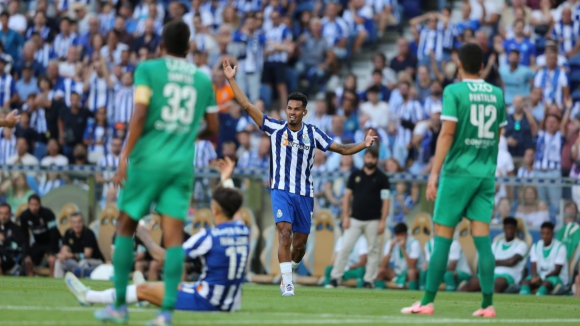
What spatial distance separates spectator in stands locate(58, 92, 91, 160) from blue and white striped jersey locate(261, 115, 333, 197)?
11.4 m

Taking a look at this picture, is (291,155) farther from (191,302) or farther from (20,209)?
(20,209)

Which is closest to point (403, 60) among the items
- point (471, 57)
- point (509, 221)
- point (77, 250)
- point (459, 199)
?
point (509, 221)

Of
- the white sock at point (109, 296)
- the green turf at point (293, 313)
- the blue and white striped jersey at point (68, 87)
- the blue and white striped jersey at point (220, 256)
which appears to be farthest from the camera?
the blue and white striped jersey at point (68, 87)

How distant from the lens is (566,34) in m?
23.6

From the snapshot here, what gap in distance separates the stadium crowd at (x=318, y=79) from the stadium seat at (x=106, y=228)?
0.34m

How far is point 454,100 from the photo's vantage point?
10.7 metres

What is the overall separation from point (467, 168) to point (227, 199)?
97.3 inches

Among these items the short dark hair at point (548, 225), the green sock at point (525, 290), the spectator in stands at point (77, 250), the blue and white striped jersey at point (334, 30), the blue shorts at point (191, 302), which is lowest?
the green sock at point (525, 290)

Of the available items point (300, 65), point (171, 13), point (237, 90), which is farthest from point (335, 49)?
point (237, 90)

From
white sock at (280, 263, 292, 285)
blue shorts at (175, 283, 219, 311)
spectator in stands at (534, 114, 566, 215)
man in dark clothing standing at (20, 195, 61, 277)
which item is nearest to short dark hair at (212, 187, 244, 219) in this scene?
blue shorts at (175, 283, 219, 311)

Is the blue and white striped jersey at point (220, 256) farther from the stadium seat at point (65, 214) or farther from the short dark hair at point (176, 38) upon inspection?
the stadium seat at point (65, 214)

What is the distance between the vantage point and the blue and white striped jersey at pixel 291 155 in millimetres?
14719

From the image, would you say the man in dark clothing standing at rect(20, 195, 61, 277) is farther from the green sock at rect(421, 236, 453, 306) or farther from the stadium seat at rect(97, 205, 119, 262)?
the green sock at rect(421, 236, 453, 306)

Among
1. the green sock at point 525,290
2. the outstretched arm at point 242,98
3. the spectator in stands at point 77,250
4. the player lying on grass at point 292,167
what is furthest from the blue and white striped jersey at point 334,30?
the outstretched arm at point 242,98
